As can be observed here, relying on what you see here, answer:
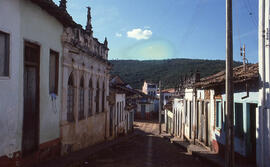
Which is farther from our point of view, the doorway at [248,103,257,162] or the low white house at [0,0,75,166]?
the doorway at [248,103,257,162]

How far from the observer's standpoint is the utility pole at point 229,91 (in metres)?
6.81

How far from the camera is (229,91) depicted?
22.7 feet

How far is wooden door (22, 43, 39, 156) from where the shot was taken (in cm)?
705

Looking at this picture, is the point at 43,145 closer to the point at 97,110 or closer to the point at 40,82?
the point at 40,82

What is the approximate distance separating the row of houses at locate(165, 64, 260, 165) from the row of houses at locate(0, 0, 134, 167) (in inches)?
215

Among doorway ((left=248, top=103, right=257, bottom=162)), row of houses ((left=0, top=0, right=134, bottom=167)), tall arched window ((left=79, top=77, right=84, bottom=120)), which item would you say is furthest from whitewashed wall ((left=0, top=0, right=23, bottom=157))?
doorway ((left=248, top=103, right=257, bottom=162))

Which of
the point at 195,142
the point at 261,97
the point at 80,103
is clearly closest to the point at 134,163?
the point at 80,103

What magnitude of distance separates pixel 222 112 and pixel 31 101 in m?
7.73

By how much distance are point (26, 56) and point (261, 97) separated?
6580 mm

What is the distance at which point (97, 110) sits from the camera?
15.1m

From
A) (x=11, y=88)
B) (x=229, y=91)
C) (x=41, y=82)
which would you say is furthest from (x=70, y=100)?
(x=229, y=91)

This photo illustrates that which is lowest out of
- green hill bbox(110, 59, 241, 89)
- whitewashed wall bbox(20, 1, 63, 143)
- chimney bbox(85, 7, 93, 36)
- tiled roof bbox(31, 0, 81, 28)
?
whitewashed wall bbox(20, 1, 63, 143)

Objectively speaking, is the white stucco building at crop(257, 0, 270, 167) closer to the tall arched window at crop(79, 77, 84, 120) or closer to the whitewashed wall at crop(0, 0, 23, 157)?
the whitewashed wall at crop(0, 0, 23, 157)

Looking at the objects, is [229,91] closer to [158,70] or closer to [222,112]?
[222,112]
